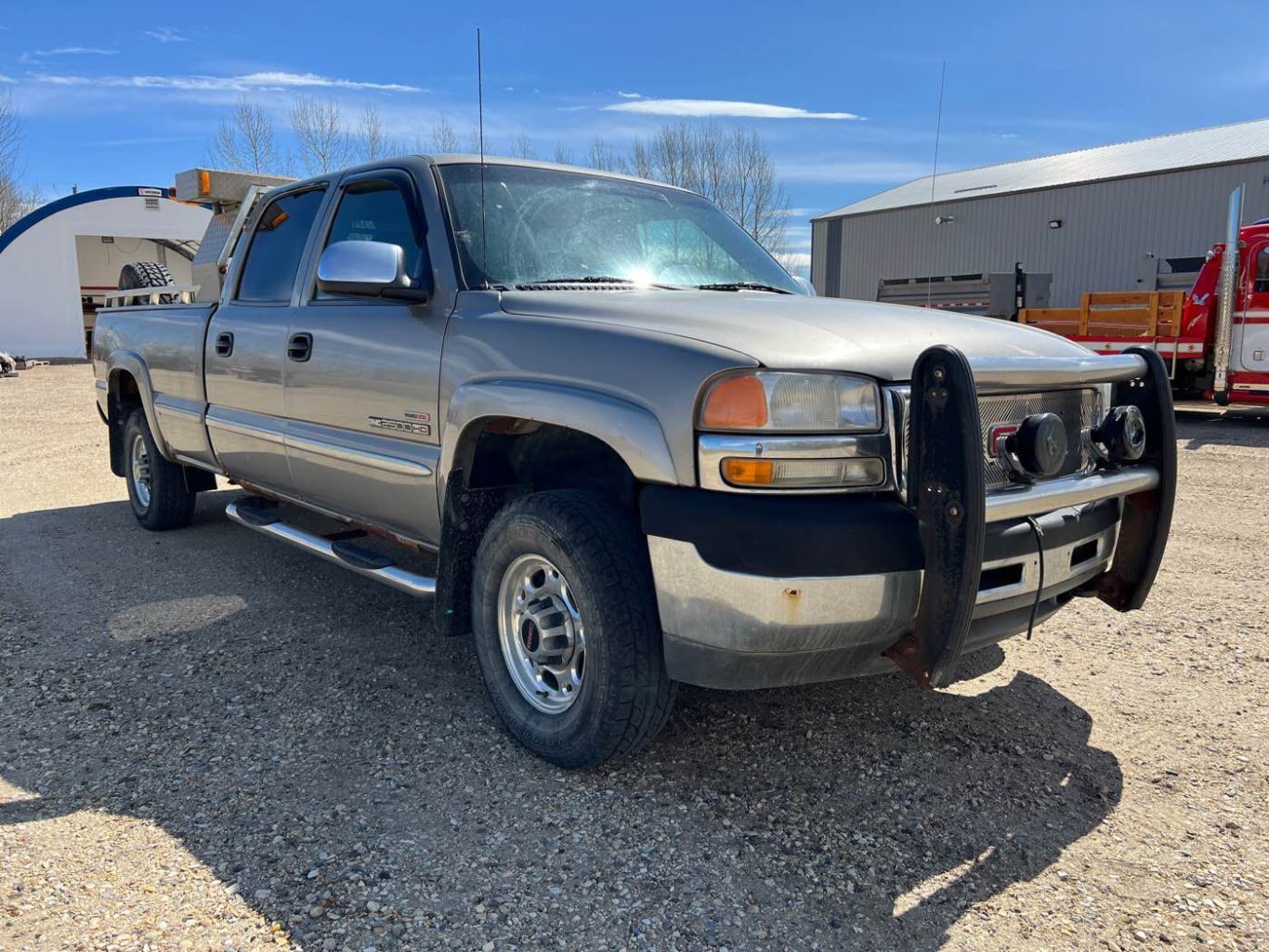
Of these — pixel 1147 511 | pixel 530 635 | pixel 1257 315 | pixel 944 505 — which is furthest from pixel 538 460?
→ pixel 1257 315

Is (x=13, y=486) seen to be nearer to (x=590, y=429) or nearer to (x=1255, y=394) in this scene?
(x=590, y=429)

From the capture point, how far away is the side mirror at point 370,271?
3.38 meters

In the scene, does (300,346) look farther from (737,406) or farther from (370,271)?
(737,406)

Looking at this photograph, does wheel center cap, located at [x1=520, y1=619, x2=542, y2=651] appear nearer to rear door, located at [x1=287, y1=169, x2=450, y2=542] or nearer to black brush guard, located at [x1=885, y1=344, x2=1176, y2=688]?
rear door, located at [x1=287, y1=169, x2=450, y2=542]

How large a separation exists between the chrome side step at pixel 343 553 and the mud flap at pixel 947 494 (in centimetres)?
172

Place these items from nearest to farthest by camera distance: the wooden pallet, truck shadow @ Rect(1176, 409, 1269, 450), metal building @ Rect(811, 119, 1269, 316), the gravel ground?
1. the gravel ground
2. truck shadow @ Rect(1176, 409, 1269, 450)
3. the wooden pallet
4. metal building @ Rect(811, 119, 1269, 316)

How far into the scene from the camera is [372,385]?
3699 millimetres

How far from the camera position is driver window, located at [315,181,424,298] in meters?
3.80

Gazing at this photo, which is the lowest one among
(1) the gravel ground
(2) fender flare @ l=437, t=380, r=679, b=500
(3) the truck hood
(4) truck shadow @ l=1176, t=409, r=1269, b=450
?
(4) truck shadow @ l=1176, t=409, r=1269, b=450

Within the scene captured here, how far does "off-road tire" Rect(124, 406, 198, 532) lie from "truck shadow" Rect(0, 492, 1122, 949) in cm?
184

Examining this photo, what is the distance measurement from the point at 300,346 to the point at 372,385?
25.2 inches

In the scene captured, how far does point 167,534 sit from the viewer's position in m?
6.31

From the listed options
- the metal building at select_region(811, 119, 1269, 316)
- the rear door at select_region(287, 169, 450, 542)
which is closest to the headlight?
the rear door at select_region(287, 169, 450, 542)

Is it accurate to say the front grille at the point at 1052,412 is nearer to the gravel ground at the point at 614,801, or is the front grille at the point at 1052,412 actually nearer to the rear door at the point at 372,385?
the gravel ground at the point at 614,801
